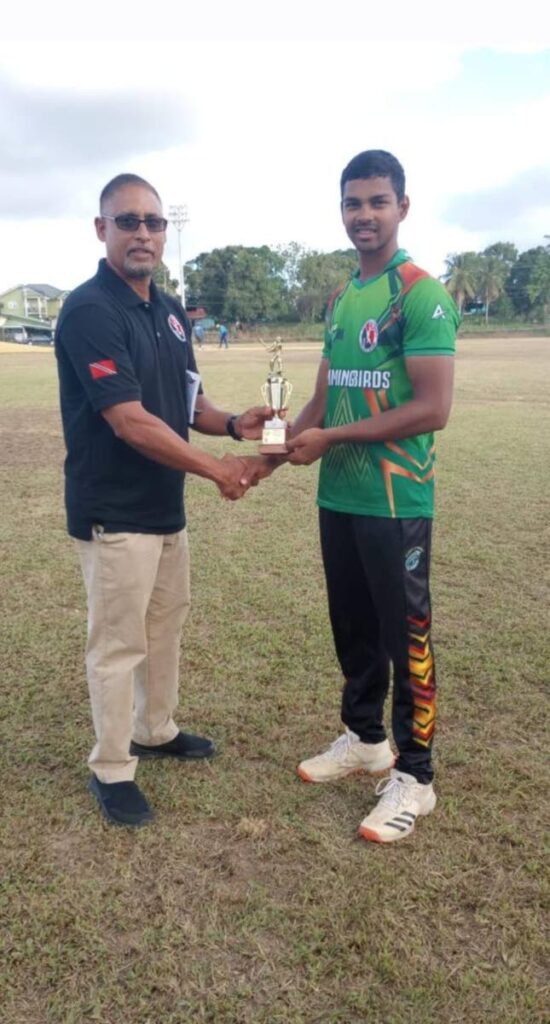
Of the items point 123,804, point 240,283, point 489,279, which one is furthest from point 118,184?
point 489,279

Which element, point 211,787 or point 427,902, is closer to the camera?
point 427,902

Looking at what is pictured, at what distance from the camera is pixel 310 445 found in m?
2.83

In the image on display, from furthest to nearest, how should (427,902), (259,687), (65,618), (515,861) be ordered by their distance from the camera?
1. (65,618)
2. (259,687)
3. (515,861)
4. (427,902)

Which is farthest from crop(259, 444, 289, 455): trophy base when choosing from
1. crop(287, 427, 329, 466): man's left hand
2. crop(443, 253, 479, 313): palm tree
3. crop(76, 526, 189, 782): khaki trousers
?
crop(443, 253, 479, 313): palm tree

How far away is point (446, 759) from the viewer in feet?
11.0

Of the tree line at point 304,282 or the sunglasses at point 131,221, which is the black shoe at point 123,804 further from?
the tree line at point 304,282

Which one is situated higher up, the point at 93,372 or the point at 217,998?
the point at 93,372

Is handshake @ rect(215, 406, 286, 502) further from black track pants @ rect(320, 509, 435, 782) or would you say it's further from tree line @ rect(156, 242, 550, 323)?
tree line @ rect(156, 242, 550, 323)

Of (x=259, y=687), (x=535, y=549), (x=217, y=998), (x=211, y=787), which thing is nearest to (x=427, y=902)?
(x=217, y=998)

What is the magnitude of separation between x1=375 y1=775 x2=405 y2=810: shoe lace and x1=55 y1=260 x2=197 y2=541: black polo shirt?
128 cm

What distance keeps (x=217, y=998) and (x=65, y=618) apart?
2.96m

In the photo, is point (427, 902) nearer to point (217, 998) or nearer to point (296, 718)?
point (217, 998)

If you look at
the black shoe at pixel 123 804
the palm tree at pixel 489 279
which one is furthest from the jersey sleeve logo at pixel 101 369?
the palm tree at pixel 489 279

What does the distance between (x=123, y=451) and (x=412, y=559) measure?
1109 mm
